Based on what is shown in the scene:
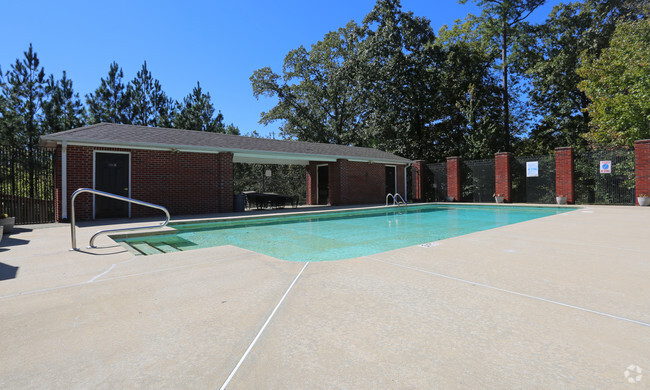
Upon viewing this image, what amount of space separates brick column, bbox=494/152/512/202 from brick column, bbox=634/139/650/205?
4.86 meters

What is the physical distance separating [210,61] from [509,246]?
1831cm

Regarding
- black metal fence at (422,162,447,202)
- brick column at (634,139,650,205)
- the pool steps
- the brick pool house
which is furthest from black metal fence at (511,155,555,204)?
the pool steps

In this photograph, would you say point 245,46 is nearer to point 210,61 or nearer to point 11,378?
point 210,61

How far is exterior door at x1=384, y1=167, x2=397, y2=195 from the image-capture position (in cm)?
1924

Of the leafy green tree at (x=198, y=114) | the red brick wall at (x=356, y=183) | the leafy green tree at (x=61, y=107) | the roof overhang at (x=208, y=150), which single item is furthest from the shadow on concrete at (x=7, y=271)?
the leafy green tree at (x=198, y=114)

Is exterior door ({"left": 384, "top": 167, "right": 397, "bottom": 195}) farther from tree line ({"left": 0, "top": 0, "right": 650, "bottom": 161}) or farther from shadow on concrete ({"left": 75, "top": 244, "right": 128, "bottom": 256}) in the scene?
shadow on concrete ({"left": 75, "top": 244, "right": 128, "bottom": 256})

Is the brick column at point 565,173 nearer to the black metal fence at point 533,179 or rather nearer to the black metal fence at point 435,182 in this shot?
the black metal fence at point 533,179

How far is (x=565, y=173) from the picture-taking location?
49.3ft

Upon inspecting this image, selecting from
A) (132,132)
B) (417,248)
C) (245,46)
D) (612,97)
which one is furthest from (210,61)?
(612,97)

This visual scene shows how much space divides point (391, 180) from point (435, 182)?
3.04m

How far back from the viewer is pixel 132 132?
37.1 ft

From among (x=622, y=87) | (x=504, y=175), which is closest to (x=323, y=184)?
(x=504, y=175)

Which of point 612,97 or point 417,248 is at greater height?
point 612,97

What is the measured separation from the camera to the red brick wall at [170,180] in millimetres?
9672
